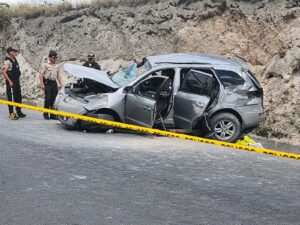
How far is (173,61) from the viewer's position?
11.1m

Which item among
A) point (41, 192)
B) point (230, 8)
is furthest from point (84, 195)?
point (230, 8)

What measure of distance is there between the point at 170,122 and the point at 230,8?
6.68 metres

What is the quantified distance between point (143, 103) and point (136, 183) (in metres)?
3.82

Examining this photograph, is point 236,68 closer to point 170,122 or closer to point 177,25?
point 170,122

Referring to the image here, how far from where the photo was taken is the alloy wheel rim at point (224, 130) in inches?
430

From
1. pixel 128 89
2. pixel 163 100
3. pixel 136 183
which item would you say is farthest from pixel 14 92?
pixel 136 183

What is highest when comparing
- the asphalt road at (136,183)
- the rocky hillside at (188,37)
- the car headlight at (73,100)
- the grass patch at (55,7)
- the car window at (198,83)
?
the grass patch at (55,7)

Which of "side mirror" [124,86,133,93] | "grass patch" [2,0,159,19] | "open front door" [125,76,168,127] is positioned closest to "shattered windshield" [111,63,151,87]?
"side mirror" [124,86,133,93]

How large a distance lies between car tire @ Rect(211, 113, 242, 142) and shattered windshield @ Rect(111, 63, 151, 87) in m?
1.93

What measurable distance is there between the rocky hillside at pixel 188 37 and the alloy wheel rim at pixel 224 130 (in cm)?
236

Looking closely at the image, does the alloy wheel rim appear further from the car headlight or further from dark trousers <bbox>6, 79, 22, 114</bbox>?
dark trousers <bbox>6, 79, 22, 114</bbox>

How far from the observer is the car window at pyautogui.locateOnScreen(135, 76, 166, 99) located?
35.1ft

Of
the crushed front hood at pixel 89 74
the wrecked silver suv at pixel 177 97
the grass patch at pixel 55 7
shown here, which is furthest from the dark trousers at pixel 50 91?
the grass patch at pixel 55 7

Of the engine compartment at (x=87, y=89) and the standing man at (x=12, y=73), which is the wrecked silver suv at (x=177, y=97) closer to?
the engine compartment at (x=87, y=89)
